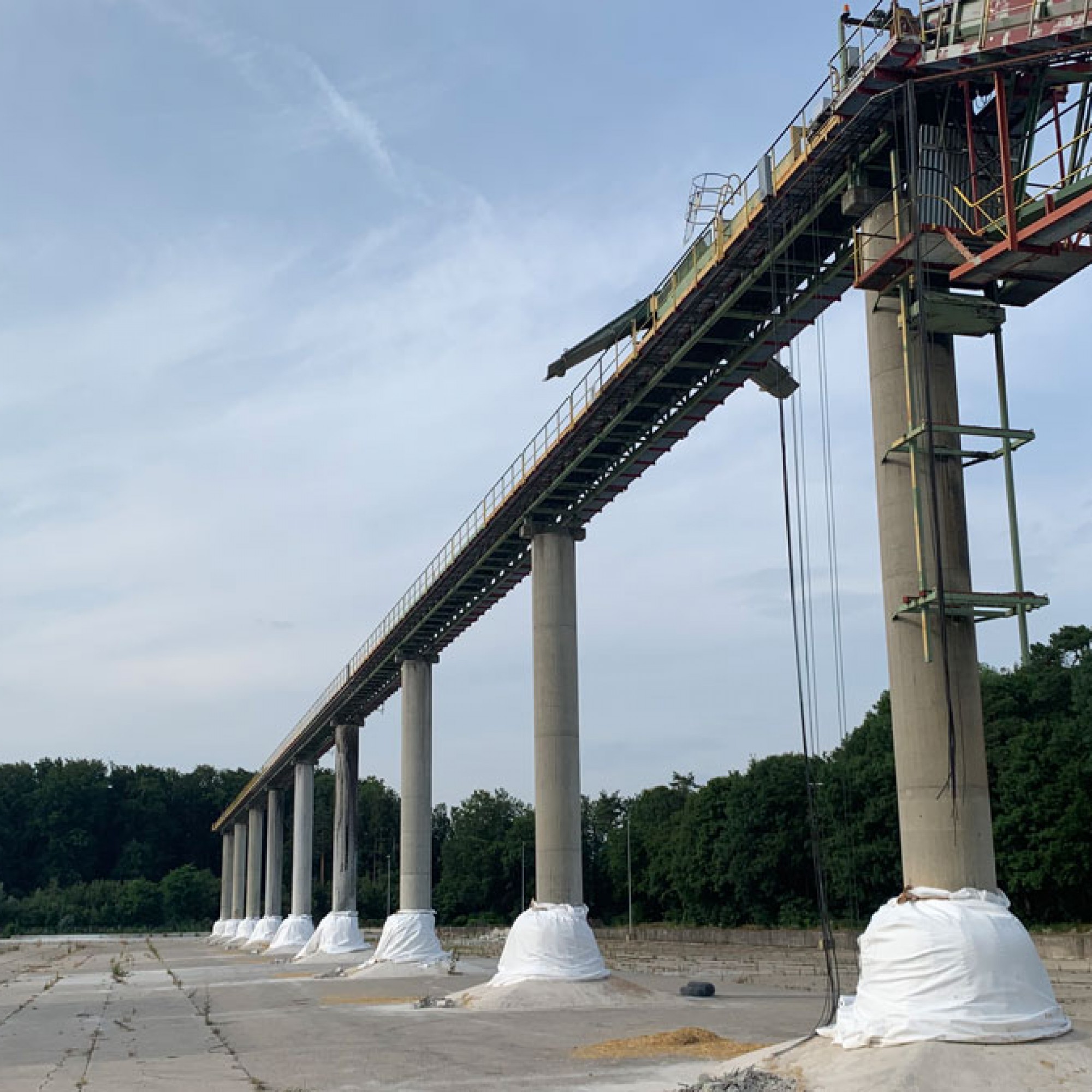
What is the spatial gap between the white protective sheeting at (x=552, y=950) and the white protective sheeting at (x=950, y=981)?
1877cm

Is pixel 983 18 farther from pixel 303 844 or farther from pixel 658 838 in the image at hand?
pixel 658 838

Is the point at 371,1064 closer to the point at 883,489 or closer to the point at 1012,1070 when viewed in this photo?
the point at 1012,1070

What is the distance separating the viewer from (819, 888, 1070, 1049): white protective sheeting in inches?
706

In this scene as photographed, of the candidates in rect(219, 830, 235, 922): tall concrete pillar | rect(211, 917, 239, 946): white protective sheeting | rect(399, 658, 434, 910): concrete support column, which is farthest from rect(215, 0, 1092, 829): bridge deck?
rect(219, 830, 235, 922): tall concrete pillar

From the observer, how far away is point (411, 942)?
178 feet

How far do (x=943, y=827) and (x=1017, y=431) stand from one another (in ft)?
22.7

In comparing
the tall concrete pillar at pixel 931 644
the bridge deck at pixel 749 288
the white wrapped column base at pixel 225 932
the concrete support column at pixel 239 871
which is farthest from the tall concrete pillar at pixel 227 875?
the tall concrete pillar at pixel 931 644

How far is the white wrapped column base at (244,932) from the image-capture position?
107 m

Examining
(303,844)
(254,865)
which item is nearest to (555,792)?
(303,844)

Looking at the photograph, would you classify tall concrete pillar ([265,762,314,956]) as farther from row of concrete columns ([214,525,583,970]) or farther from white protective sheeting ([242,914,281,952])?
white protective sheeting ([242,914,281,952])

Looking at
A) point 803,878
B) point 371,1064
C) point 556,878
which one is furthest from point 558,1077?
point 803,878

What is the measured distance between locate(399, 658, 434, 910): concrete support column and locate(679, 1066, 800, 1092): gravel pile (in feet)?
126

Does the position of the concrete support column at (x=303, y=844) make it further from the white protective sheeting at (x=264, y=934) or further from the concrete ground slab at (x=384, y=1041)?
the concrete ground slab at (x=384, y=1041)

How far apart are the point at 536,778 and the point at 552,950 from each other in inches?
234
